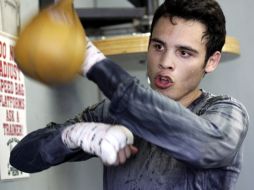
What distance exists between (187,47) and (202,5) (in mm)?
99

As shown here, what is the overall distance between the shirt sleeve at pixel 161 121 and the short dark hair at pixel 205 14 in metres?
0.27

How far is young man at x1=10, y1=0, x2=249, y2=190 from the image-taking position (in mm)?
789

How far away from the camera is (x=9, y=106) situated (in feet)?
4.45

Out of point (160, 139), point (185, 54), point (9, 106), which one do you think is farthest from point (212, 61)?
point (9, 106)

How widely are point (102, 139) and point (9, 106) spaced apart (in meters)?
0.59

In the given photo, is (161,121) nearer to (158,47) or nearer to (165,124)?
(165,124)

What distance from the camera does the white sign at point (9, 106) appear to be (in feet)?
4.34

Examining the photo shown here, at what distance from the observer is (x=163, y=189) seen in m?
1.00

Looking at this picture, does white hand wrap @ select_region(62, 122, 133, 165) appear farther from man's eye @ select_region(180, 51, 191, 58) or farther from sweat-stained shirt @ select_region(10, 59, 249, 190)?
man's eye @ select_region(180, 51, 191, 58)

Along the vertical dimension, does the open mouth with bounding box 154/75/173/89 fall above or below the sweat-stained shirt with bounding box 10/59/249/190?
above

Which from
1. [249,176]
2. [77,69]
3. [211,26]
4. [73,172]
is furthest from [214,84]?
[77,69]

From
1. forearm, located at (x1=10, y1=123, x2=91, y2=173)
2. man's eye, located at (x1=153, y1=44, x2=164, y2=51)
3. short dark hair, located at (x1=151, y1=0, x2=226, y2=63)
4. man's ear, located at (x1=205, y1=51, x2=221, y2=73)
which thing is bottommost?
forearm, located at (x1=10, y1=123, x2=91, y2=173)

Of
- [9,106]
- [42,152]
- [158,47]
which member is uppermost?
[158,47]

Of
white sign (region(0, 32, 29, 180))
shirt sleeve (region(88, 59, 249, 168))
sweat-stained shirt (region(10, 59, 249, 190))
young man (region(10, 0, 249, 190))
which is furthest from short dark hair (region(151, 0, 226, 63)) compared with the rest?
white sign (region(0, 32, 29, 180))
